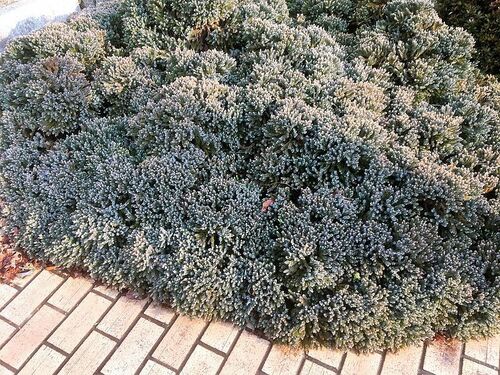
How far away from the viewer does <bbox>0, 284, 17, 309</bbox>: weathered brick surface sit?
2.89 m

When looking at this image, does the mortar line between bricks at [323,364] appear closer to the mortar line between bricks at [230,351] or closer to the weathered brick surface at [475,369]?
the mortar line between bricks at [230,351]

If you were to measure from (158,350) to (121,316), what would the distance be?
378mm

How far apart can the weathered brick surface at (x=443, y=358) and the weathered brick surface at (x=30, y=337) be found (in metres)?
2.37

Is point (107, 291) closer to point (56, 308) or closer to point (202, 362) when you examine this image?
point (56, 308)

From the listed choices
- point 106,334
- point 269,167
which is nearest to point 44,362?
point 106,334

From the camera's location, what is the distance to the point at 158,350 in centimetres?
262

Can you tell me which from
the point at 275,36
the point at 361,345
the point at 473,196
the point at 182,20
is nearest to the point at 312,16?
the point at 275,36

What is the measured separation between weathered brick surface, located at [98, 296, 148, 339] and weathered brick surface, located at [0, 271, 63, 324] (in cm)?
50

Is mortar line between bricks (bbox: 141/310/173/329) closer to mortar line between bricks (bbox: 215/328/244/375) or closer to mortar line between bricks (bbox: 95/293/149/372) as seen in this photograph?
mortar line between bricks (bbox: 95/293/149/372)

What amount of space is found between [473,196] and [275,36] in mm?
2069

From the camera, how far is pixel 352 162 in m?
2.91

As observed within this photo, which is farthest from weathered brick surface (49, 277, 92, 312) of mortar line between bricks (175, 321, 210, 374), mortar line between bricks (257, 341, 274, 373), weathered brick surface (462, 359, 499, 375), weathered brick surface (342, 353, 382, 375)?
weathered brick surface (462, 359, 499, 375)

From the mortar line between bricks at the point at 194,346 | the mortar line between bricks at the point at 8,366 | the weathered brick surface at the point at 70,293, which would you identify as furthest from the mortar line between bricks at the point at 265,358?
the mortar line between bricks at the point at 8,366

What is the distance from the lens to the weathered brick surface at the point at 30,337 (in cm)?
258
